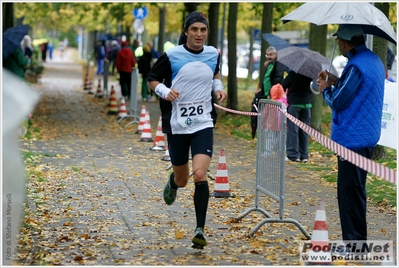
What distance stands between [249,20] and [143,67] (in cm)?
1646

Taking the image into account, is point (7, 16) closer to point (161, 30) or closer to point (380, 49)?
point (161, 30)

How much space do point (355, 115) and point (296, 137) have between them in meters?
7.54

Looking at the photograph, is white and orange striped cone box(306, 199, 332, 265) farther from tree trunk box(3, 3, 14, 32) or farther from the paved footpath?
tree trunk box(3, 3, 14, 32)

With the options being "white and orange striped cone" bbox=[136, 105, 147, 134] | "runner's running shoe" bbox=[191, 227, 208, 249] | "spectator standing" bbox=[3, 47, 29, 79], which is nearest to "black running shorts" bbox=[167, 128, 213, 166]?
"runner's running shoe" bbox=[191, 227, 208, 249]

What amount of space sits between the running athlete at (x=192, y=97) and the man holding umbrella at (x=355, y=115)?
1152mm

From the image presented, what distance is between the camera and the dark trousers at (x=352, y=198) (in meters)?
6.98

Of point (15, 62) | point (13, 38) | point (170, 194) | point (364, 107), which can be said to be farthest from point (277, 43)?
point (364, 107)

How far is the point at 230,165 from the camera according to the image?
46.0 ft

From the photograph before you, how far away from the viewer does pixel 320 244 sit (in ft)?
22.1

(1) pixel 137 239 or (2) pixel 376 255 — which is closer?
(2) pixel 376 255

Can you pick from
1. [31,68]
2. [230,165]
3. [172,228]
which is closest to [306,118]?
[230,165]

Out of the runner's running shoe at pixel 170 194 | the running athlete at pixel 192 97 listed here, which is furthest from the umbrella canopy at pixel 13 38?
the running athlete at pixel 192 97

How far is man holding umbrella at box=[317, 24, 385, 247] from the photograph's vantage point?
6.90 m

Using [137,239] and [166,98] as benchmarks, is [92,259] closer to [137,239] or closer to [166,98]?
[137,239]
